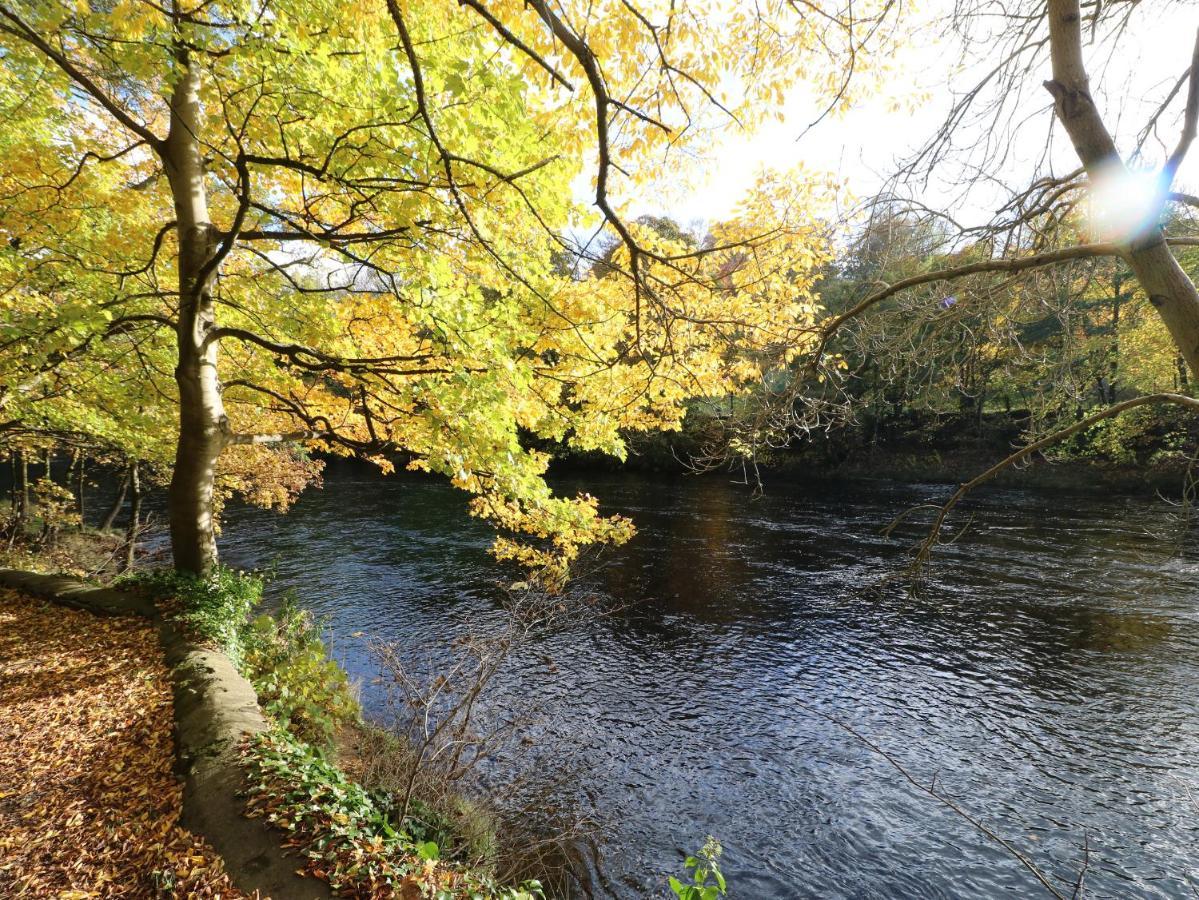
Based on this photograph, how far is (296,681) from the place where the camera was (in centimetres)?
666

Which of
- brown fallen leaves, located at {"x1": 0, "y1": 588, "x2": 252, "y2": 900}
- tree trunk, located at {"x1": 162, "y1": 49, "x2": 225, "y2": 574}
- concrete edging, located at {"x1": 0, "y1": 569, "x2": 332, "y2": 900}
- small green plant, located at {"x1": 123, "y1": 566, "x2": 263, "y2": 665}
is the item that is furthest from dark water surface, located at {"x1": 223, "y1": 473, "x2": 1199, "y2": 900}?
tree trunk, located at {"x1": 162, "y1": 49, "x2": 225, "y2": 574}

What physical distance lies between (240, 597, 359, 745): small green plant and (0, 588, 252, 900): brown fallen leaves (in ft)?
3.17

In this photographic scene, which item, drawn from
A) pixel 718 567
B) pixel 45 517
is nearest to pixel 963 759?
pixel 718 567

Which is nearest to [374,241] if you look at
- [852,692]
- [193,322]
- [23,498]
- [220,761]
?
[193,322]

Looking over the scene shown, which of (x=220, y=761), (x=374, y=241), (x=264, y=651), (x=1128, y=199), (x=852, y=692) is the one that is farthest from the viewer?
(x=852, y=692)

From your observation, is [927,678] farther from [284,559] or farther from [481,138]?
[284,559]

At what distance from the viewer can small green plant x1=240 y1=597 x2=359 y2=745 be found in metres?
6.05

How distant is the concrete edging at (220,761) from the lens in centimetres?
319

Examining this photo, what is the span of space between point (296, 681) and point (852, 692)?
811 cm

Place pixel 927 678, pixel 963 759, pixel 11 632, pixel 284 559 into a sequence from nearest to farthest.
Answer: pixel 11 632
pixel 963 759
pixel 927 678
pixel 284 559

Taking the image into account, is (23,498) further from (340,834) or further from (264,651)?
(340,834)

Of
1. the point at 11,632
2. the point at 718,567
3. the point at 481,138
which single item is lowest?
the point at 718,567

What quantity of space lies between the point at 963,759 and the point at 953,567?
28.1 feet

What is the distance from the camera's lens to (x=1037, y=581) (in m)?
13.6
